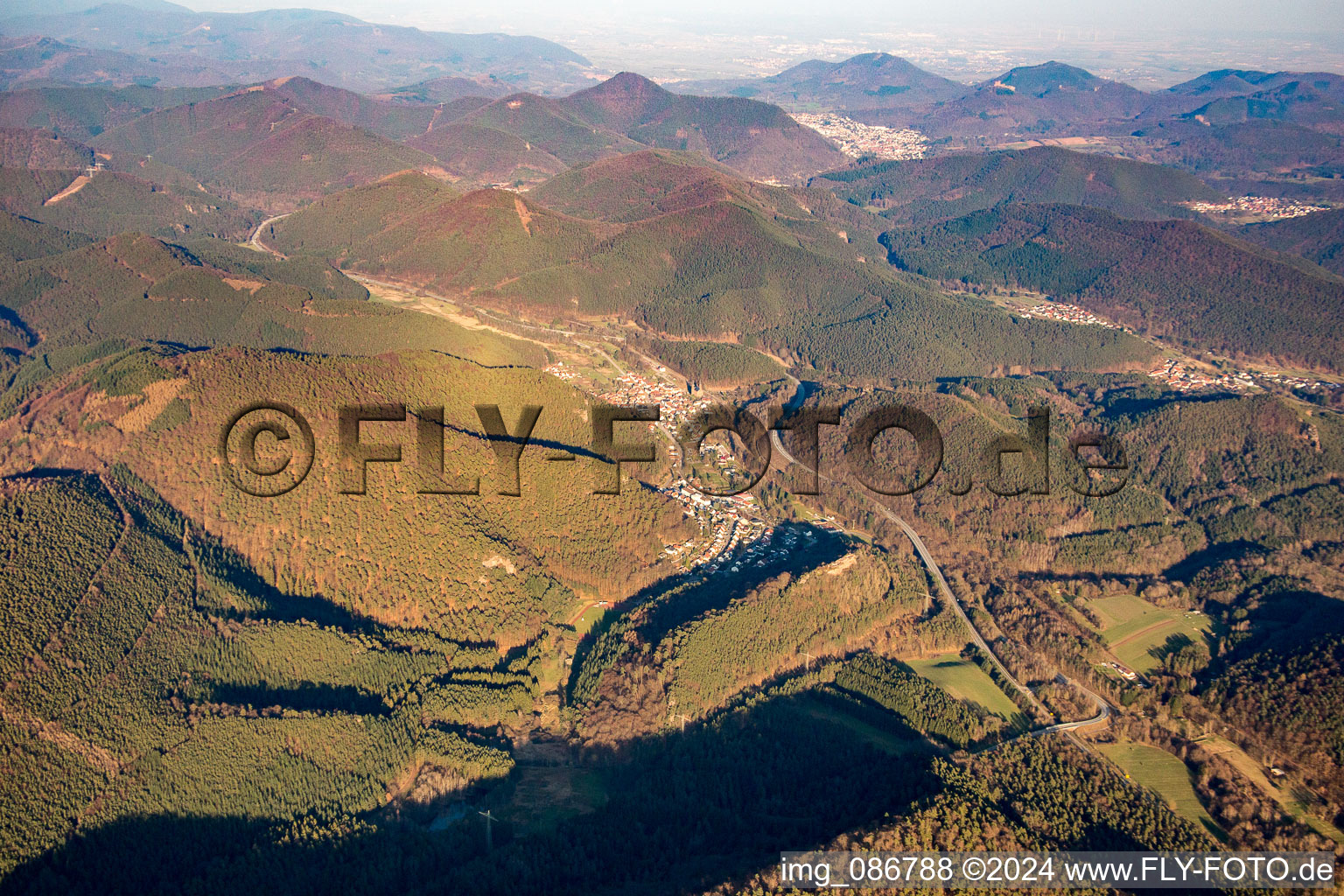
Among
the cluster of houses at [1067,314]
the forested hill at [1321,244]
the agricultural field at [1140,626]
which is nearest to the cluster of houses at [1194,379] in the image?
the cluster of houses at [1067,314]

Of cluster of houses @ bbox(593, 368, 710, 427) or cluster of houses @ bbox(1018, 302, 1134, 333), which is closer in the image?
cluster of houses @ bbox(593, 368, 710, 427)

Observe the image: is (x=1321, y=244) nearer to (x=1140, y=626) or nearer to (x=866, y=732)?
(x=1140, y=626)

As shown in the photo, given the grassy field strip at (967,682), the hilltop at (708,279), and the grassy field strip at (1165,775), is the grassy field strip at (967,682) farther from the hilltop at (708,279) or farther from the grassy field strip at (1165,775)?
the hilltop at (708,279)

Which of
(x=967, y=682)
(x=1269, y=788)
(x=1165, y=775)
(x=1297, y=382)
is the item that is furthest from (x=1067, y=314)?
(x=1165, y=775)

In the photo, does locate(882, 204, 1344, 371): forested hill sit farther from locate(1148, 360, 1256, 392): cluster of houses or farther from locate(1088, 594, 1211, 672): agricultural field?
locate(1088, 594, 1211, 672): agricultural field

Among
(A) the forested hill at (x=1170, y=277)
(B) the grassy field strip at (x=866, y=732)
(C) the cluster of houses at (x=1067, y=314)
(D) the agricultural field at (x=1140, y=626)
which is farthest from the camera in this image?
(C) the cluster of houses at (x=1067, y=314)

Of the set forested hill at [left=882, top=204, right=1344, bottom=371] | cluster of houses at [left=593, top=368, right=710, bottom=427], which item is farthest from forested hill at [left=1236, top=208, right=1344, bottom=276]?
cluster of houses at [left=593, top=368, right=710, bottom=427]
